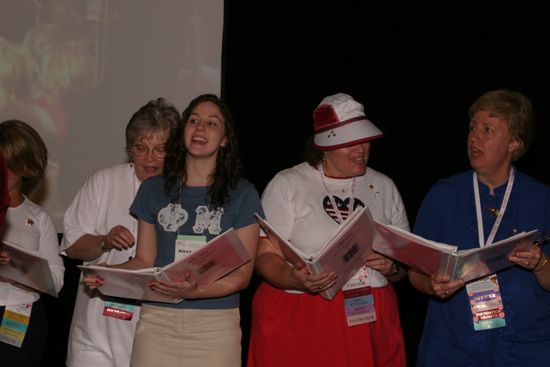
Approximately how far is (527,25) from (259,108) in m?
1.77

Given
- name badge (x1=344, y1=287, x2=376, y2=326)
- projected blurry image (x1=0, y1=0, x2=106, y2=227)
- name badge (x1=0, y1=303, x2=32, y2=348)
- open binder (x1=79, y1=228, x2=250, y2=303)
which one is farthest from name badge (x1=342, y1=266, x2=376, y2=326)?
projected blurry image (x1=0, y1=0, x2=106, y2=227)

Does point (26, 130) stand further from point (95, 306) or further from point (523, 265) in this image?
point (523, 265)

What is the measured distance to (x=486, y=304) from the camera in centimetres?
310

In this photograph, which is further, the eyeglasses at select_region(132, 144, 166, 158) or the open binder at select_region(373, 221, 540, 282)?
the eyeglasses at select_region(132, 144, 166, 158)

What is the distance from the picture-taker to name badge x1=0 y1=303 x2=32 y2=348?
3.38 meters

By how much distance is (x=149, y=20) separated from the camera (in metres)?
5.02

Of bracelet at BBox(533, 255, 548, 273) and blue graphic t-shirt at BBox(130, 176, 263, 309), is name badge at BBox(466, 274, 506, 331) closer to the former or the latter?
bracelet at BBox(533, 255, 548, 273)

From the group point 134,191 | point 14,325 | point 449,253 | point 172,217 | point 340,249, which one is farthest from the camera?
point 134,191

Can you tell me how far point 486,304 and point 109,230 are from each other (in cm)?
169

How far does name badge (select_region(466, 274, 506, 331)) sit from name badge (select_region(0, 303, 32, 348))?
1.96m

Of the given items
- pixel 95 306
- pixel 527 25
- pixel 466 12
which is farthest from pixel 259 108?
pixel 95 306

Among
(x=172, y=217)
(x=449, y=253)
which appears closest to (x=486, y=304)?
(x=449, y=253)

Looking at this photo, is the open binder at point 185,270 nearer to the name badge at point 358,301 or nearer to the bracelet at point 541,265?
the name badge at point 358,301

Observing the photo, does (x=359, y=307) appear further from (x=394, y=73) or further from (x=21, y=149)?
(x=394, y=73)
